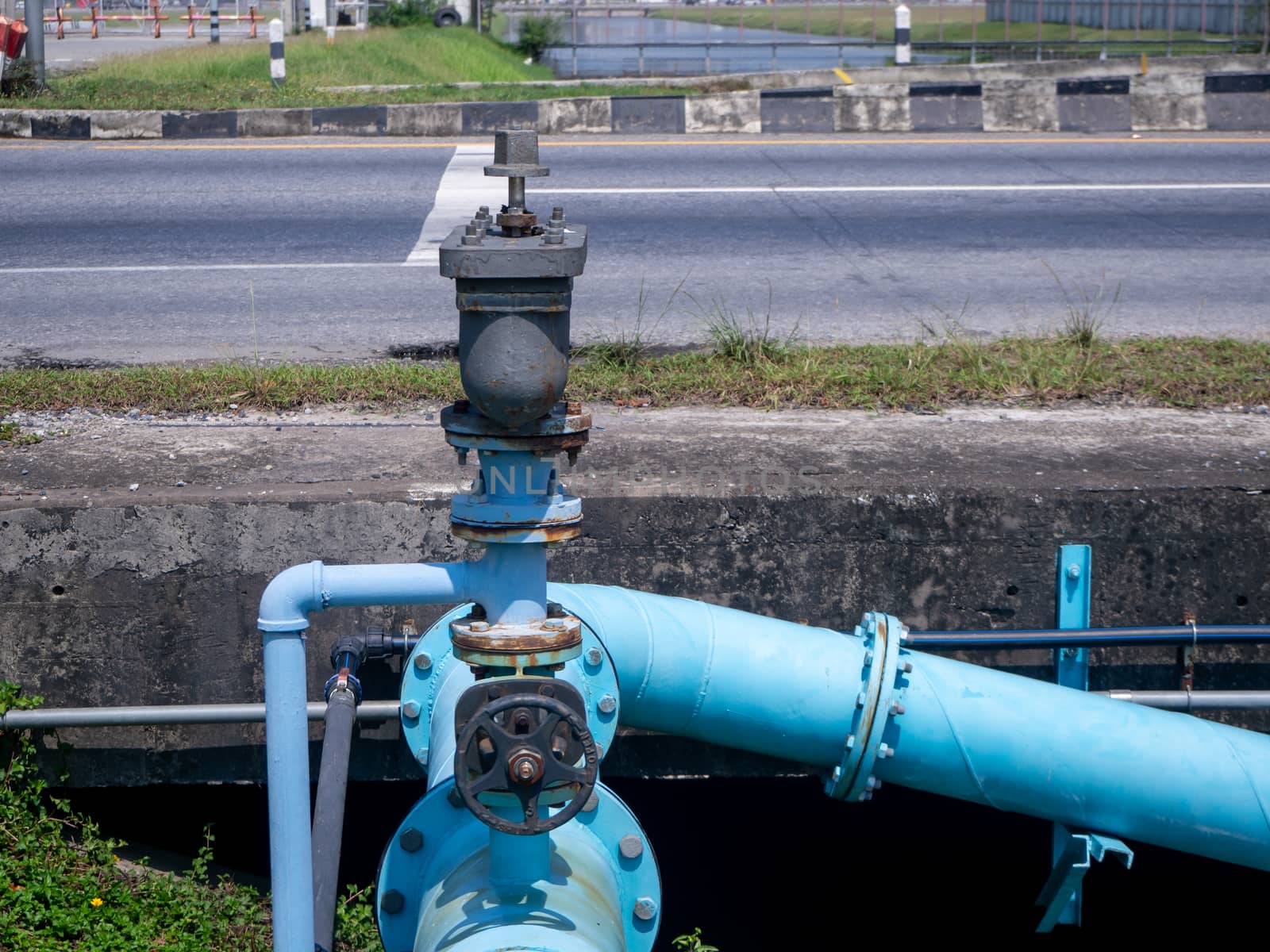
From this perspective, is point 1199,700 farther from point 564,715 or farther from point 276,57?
point 276,57

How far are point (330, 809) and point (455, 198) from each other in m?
6.68

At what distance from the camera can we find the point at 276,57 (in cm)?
1318

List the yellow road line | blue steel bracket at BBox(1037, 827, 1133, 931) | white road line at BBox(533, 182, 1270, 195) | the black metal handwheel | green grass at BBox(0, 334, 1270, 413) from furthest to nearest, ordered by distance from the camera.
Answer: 1. the yellow road line
2. white road line at BBox(533, 182, 1270, 195)
3. green grass at BBox(0, 334, 1270, 413)
4. blue steel bracket at BBox(1037, 827, 1133, 931)
5. the black metal handwheel

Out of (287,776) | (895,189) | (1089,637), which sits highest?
(895,189)

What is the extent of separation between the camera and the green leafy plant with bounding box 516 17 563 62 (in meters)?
21.9

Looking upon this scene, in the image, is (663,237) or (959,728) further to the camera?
(663,237)

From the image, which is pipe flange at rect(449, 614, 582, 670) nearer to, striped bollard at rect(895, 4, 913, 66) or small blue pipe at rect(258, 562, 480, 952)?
small blue pipe at rect(258, 562, 480, 952)

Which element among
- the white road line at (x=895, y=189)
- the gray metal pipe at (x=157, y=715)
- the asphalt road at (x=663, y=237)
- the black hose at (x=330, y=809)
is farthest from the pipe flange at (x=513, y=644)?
the white road line at (x=895, y=189)

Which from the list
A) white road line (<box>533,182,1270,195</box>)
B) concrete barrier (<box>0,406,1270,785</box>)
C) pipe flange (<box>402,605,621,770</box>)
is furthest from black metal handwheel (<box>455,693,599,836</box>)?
white road line (<box>533,182,1270,195</box>)

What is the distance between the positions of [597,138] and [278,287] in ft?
18.7

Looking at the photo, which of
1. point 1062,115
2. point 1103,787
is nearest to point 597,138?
point 1062,115

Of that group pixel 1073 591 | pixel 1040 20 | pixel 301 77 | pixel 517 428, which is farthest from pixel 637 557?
pixel 1040 20

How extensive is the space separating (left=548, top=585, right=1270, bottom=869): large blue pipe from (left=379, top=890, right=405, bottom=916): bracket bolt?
1.96 ft

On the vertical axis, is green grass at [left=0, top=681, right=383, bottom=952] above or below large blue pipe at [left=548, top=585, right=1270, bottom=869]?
below
